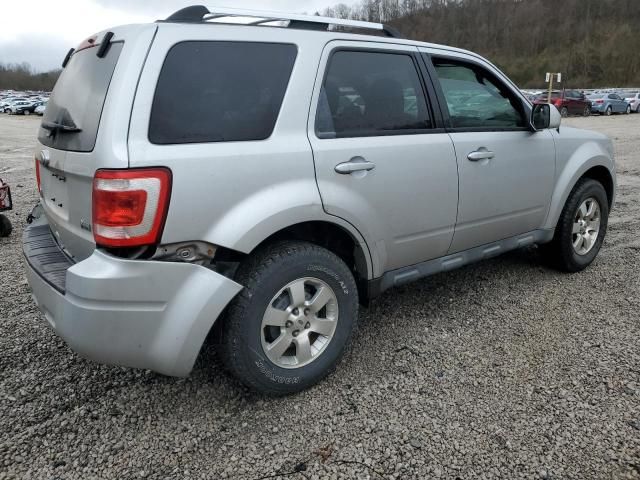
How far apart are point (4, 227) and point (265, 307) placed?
437 cm

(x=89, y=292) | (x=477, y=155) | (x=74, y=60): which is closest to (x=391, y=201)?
(x=477, y=155)

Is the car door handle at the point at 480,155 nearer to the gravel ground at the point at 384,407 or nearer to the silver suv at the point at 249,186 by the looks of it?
the silver suv at the point at 249,186

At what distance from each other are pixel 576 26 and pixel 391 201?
9659 centimetres

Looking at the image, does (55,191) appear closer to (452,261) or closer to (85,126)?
(85,126)

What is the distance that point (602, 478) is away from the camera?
85.7 inches

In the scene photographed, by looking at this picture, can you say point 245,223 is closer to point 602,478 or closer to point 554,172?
point 602,478

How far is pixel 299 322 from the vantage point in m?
2.67

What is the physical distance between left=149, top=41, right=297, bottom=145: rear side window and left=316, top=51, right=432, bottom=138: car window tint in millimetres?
277

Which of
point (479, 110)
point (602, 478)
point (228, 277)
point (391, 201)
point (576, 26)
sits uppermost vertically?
point (576, 26)

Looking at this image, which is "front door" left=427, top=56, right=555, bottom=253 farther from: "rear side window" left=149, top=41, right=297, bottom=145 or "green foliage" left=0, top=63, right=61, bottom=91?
"green foliage" left=0, top=63, right=61, bottom=91

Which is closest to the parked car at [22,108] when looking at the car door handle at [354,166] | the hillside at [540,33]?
the hillside at [540,33]

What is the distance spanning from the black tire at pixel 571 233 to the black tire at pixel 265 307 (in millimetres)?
2255

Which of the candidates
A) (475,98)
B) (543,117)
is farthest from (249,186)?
(543,117)

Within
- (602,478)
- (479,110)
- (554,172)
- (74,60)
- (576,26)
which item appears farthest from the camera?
(576,26)
